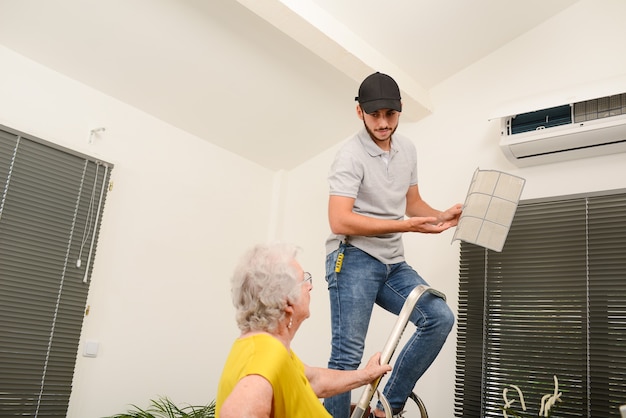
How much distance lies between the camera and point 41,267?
320cm

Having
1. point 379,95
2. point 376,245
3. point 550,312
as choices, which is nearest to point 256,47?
point 379,95

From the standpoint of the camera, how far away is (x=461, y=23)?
133 inches

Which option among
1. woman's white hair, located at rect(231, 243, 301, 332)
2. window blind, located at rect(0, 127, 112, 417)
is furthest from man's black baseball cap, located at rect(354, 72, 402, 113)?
window blind, located at rect(0, 127, 112, 417)

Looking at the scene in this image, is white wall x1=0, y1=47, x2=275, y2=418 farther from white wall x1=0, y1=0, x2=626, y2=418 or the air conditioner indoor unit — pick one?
the air conditioner indoor unit

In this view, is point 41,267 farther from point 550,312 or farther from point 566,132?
point 566,132

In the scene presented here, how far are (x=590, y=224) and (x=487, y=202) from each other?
3.47 feet

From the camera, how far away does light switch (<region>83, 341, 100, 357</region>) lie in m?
3.36

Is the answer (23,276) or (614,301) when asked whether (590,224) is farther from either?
(23,276)

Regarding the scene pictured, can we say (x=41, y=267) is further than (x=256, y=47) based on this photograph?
No

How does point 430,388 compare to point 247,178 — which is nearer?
point 430,388

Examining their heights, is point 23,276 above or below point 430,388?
above

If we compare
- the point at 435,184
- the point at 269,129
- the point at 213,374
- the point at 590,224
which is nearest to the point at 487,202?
the point at 590,224

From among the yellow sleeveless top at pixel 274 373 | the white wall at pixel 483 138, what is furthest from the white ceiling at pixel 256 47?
the yellow sleeveless top at pixel 274 373

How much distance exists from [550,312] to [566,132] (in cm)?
93
